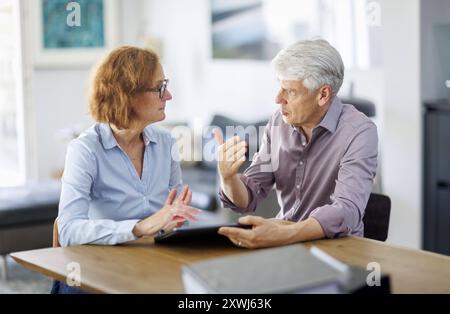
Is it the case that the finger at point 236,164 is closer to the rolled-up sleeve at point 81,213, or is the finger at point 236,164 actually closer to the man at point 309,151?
the man at point 309,151

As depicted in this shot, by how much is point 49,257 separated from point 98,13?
5241 millimetres

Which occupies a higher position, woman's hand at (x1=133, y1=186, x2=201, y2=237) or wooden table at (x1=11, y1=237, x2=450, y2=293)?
woman's hand at (x1=133, y1=186, x2=201, y2=237)

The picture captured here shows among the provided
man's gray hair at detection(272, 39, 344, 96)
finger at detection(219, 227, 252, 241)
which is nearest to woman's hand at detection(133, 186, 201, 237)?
finger at detection(219, 227, 252, 241)

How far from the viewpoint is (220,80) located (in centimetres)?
644

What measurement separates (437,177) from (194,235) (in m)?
2.39

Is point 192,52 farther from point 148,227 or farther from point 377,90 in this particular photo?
point 148,227

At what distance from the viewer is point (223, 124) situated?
595 centimetres

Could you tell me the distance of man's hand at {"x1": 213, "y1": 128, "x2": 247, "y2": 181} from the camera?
7.73ft

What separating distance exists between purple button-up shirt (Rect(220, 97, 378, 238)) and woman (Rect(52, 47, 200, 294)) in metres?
0.26

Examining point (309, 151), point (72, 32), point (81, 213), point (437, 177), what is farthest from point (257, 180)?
point (72, 32)

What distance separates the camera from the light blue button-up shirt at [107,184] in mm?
2256

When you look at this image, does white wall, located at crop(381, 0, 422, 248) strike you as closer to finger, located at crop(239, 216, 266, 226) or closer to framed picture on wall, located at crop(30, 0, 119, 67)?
finger, located at crop(239, 216, 266, 226)

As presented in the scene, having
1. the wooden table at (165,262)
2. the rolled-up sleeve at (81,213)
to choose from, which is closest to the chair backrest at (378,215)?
the wooden table at (165,262)
